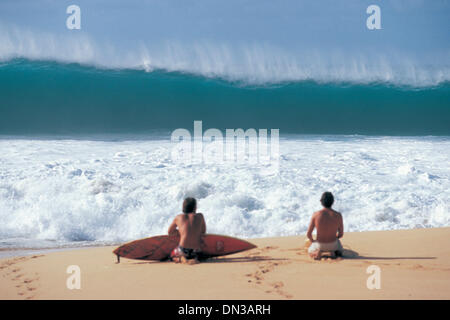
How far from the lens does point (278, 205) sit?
6.74m

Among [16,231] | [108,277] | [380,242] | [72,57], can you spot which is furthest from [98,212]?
[72,57]

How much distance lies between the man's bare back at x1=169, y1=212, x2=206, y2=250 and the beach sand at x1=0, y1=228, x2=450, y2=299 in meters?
0.18

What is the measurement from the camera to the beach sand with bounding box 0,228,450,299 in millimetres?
2855

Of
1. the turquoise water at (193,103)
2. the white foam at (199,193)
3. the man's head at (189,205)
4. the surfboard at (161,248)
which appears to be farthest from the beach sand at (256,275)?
the turquoise water at (193,103)

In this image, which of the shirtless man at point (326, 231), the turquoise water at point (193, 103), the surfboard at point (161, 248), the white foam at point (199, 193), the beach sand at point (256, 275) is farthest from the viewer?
the turquoise water at point (193, 103)

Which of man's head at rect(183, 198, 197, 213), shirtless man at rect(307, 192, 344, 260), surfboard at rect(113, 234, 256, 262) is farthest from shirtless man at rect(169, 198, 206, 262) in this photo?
shirtless man at rect(307, 192, 344, 260)

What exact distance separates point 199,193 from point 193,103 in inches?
362

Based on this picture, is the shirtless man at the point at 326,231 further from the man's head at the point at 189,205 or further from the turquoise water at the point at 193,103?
the turquoise water at the point at 193,103

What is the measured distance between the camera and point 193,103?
15945 mm

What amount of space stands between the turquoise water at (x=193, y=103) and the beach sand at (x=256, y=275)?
10.1 meters

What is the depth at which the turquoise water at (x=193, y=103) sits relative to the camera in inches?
572

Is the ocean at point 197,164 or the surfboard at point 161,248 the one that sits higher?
the ocean at point 197,164

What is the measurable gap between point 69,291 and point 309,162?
6508mm

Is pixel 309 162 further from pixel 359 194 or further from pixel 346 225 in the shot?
pixel 346 225
